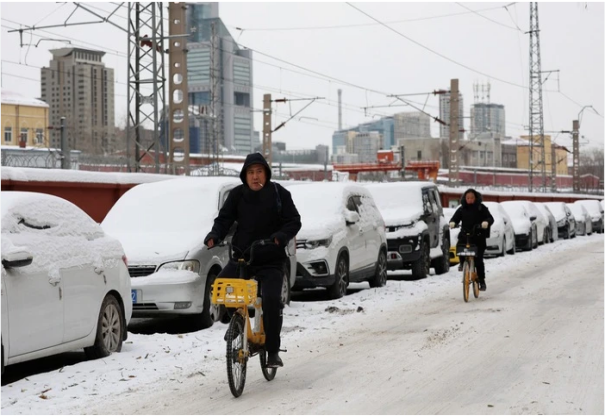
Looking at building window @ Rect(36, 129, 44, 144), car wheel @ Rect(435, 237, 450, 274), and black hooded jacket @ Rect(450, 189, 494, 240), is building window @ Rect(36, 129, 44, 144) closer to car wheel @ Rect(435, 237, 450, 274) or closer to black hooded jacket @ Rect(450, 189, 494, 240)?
car wheel @ Rect(435, 237, 450, 274)

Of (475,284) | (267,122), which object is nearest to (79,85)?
(267,122)

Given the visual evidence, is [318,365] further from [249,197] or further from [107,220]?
[107,220]

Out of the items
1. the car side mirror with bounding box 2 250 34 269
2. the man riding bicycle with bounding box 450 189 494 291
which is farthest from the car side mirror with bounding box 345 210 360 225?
the car side mirror with bounding box 2 250 34 269

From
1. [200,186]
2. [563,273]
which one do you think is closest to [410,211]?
[563,273]

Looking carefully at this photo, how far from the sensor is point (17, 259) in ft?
25.6

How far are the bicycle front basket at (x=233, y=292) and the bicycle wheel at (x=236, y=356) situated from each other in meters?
0.11

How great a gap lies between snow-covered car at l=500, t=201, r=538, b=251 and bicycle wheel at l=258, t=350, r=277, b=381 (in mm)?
23569

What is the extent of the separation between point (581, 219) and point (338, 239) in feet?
108

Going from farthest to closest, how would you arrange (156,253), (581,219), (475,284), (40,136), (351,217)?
(40,136) < (581,219) < (351,217) < (475,284) < (156,253)

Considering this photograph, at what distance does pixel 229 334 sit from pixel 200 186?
637 centimetres

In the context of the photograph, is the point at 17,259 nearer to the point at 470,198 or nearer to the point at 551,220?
the point at 470,198

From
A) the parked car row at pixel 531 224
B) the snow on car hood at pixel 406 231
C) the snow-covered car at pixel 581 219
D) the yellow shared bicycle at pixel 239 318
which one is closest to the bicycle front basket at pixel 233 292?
the yellow shared bicycle at pixel 239 318

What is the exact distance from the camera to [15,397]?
7680mm

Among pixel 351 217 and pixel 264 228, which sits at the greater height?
pixel 264 228
